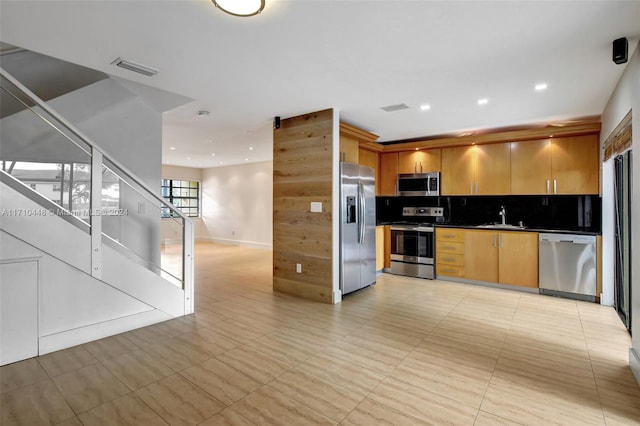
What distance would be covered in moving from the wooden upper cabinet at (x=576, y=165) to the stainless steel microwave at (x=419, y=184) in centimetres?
174

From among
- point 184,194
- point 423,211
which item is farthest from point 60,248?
point 184,194

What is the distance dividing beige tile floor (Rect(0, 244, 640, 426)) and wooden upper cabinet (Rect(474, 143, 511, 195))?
2.06 metres

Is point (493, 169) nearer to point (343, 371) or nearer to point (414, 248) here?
point (414, 248)

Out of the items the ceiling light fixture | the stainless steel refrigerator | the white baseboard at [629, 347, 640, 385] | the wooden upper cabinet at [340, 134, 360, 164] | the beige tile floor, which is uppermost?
the ceiling light fixture

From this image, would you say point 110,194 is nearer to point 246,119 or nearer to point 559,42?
point 246,119

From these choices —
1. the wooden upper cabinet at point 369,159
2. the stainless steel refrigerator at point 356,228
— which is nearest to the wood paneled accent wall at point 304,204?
the stainless steel refrigerator at point 356,228

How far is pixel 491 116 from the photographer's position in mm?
4379

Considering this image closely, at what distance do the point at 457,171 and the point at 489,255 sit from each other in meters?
1.55

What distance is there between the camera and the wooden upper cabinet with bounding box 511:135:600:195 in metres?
4.54

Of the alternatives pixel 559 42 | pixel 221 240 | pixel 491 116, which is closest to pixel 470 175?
pixel 491 116

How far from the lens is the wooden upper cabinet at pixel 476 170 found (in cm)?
516

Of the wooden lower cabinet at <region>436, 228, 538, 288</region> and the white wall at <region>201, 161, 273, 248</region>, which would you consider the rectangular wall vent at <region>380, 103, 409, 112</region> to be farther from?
the white wall at <region>201, 161, 273, 248</region>

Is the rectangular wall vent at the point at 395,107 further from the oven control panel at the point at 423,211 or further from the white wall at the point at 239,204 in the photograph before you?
the white wall at the point at 239,204

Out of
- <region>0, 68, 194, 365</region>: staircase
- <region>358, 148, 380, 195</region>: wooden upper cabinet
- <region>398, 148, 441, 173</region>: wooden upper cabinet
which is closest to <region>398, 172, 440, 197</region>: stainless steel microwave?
<region>398, 148, 441, 173</region>: wooden upper cabinet
